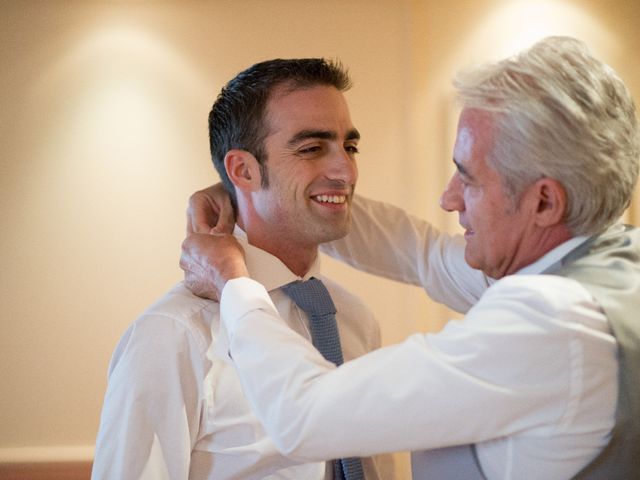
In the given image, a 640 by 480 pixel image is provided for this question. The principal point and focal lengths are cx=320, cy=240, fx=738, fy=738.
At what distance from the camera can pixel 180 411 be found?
1489 millimetres

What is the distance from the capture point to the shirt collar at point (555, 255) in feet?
4.04

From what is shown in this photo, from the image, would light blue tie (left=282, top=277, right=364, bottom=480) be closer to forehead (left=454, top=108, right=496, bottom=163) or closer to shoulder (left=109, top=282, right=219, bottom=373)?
shoulder (left=109, top=282, right=219, bottom=373)

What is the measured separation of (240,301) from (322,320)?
41cm

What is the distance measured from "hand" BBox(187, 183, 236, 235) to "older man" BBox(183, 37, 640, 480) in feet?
1.47

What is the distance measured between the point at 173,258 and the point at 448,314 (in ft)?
4.66

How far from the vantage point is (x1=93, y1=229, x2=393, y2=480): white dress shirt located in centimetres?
147

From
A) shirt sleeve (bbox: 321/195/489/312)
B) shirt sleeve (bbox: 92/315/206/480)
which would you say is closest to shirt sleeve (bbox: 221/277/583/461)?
shirt sleeve (bbox: 92/315/206/480)

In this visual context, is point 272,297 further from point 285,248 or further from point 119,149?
point 119,149

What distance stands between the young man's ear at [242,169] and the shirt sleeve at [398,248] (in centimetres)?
37

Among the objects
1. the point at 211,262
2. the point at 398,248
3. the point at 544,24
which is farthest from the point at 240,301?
the point at 544,24

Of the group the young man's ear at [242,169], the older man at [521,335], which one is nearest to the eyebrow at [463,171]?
the older man at [521,335]

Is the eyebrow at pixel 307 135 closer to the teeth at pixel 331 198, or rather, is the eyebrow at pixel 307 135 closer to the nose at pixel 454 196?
the teeth at pixel 331 198

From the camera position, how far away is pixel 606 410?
1093mm

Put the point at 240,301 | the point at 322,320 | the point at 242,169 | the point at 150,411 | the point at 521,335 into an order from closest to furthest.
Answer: the point at 521,335 < the point at 240,301 < the point at 150,411 < the point at 322,320 < the point at 242,169
